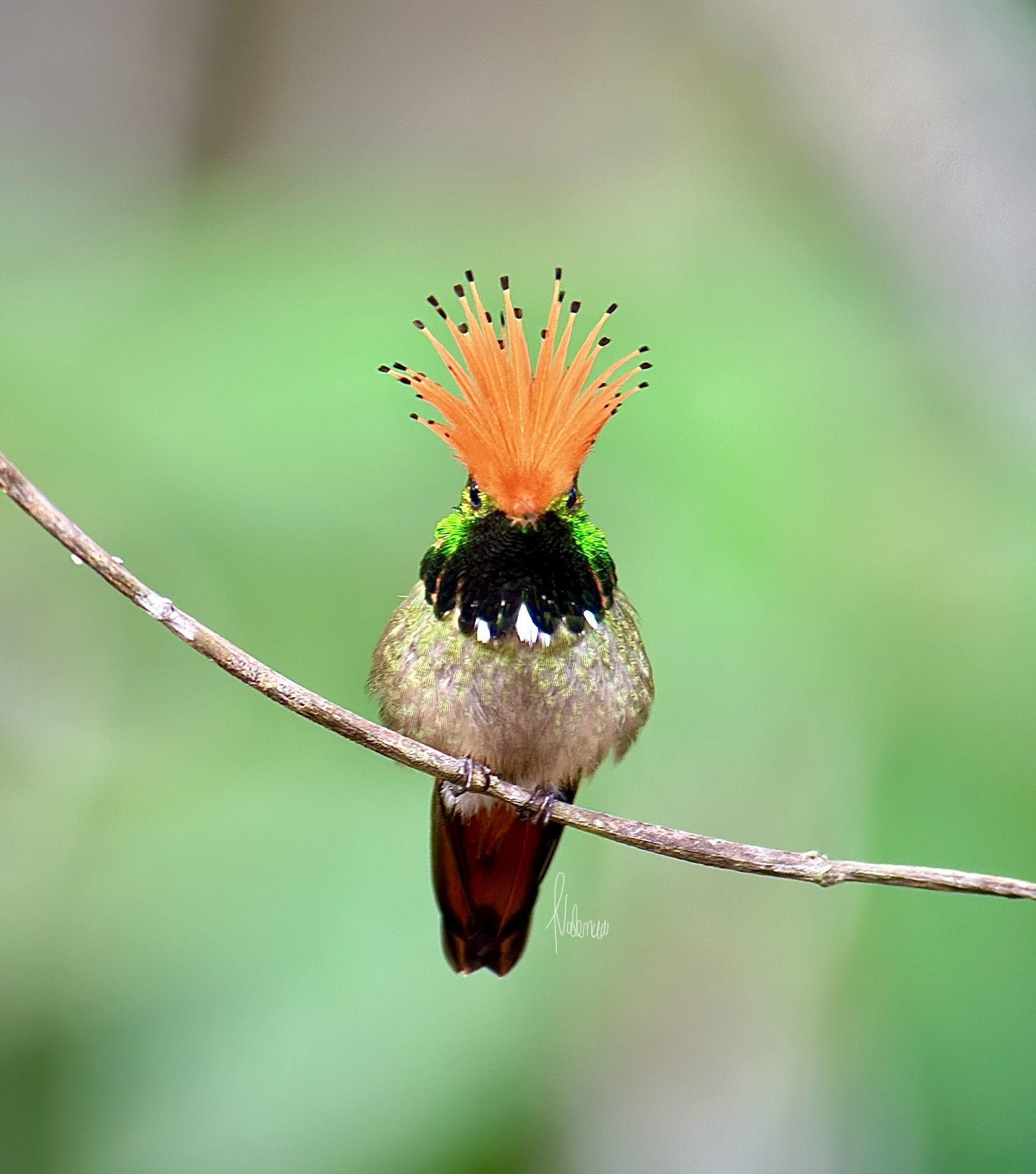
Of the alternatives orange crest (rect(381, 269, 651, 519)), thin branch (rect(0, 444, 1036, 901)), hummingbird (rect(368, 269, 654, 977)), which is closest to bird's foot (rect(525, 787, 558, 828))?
hummingbird (rect(368, 269, 654, 977))

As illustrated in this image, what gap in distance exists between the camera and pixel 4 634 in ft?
9.84

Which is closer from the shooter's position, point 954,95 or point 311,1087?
point 311,1087

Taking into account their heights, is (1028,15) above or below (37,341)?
above

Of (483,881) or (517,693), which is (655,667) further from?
(517,693)

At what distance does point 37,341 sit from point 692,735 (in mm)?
2021

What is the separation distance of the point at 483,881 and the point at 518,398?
0.95m

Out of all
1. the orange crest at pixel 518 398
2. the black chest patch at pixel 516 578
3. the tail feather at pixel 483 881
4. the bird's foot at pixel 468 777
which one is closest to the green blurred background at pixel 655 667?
the tail feather at pixel 483 881

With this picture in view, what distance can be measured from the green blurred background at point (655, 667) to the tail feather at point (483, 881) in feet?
0.89

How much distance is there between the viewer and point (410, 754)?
137cm

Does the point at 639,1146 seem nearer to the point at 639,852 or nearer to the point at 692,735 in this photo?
the point at 639,852

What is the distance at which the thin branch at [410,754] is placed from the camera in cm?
114

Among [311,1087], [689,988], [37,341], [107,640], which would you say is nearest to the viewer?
[311,1087]

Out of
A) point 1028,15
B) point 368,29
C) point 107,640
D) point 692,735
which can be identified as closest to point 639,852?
point 692,735

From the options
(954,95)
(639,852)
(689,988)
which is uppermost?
(954,95)
